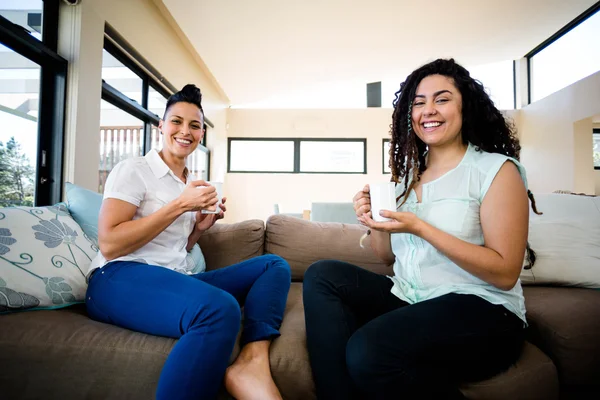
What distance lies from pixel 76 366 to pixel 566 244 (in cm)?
180

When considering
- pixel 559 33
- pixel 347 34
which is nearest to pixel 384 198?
pixel 347 34

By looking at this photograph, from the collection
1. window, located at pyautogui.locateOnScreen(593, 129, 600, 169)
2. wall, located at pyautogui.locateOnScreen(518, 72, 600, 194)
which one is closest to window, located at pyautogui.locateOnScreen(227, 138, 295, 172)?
wall, located at pyautogui.locateOnScreen(518, 72, 600, 194)

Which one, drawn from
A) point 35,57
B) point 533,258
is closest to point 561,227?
point 533,258

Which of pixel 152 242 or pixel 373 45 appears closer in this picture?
pixel 152 242

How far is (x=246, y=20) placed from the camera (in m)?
3.61

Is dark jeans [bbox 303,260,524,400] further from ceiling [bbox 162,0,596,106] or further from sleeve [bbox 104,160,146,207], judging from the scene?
ceiling [bbox 162,0,596,106]

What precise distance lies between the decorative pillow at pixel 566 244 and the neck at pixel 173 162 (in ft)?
4.76

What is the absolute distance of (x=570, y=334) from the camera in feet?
3.03

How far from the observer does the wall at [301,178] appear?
6.57m

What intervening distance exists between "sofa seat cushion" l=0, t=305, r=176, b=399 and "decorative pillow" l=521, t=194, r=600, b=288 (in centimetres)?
141

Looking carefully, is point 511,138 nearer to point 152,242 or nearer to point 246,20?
point 152,242

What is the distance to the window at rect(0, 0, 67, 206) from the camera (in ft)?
6.73

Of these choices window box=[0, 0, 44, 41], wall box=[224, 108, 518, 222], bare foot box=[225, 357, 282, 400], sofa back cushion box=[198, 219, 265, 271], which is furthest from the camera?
wall box=[224, 108, 518, 222]

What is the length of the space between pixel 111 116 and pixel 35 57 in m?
0.87
